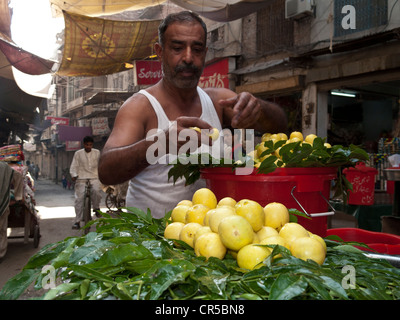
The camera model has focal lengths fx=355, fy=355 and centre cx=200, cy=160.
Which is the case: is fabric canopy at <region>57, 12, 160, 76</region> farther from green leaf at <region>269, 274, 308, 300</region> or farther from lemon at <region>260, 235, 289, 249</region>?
green leaf at <region>269, 274, 308, 300</region>

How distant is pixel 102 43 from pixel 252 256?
1036 cm

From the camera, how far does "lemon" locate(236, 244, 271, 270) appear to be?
1.06 metres

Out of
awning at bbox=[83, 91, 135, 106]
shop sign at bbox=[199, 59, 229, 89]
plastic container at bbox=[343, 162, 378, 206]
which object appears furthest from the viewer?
awning at bbox=[83, 91, 135, 106]

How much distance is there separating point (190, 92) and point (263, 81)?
8571 mm

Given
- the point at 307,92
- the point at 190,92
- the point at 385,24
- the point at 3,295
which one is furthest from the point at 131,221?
the point at 307,92

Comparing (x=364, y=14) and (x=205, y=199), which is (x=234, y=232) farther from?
(x=364, y=14)

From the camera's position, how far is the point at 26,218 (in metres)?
7.00

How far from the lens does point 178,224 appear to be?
4.53ft

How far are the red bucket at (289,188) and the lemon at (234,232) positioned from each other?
47cm

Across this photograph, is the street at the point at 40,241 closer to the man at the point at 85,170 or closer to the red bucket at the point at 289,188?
the man at the point at 85,170

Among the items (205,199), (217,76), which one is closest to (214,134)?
(205,199)

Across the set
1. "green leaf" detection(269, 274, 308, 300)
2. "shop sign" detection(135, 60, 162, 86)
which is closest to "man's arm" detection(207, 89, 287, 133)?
"green leaf" detection(269, 274, 308, 300)

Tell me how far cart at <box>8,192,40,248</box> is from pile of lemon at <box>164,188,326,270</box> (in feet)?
20.9
